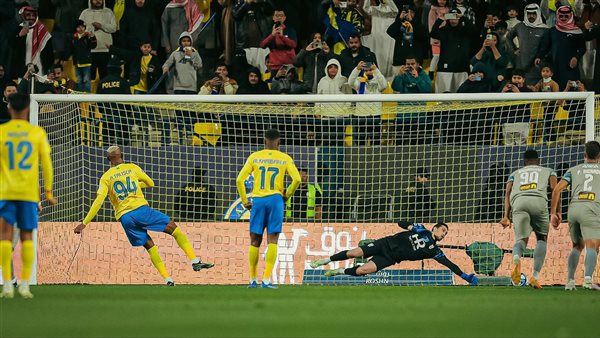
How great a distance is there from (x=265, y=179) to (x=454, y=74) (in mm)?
8090

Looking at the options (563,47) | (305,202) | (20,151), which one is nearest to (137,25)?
(305,202)

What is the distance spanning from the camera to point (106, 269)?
18375 millimetres

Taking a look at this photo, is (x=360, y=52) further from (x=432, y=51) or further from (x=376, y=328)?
(x=376, y=328)

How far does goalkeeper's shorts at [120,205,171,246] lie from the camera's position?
1659cm

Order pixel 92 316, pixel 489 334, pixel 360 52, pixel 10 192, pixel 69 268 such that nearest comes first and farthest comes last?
1. pixel 489 334
2. pixel 92 316
3. pixel 10 192
4. pixel 69 268
5. pixel 360 52

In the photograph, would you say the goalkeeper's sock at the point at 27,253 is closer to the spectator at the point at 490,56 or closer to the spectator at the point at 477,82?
the spectator at the point at 477,82

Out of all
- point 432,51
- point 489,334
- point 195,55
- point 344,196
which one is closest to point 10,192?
point 489,334

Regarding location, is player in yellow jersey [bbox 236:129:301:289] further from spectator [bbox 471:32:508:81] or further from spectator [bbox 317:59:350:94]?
Result: spectator [bbox 471:32:508:81]

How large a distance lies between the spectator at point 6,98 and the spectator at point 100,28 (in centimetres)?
179

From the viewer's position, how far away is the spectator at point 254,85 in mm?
21672

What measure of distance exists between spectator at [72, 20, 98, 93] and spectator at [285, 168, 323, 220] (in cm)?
594

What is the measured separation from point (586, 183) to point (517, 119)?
4.84 m

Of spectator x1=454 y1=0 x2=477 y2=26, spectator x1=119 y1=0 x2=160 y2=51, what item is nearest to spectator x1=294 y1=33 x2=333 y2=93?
spectator x1=454 y1=0 x2=477 y2=26

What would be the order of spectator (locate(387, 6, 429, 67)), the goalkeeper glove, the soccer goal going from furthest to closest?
1. spectator (locate(387, 6, 429, 67))
2. the soccer goal
3. the goalkeeper glove
